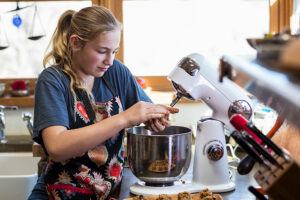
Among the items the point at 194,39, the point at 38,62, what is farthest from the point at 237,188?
the point at 38,62

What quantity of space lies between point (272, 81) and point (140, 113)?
1.02 metres

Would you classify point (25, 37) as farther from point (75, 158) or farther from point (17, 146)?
point (75, 158)

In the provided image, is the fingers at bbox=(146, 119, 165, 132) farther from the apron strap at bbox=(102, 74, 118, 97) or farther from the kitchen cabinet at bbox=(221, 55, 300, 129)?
the kitchen cabinet at bbox=(221, 55, 300, 129)

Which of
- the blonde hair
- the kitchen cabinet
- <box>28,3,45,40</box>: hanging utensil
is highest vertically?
the kitchen cabinet

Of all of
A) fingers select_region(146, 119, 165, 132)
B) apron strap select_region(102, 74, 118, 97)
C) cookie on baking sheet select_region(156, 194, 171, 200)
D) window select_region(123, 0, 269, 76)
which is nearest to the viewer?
cookie on baking sheet select_region(156, 194, 171, 200)

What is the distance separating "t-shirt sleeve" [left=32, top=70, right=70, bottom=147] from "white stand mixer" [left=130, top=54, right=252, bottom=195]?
370 mm

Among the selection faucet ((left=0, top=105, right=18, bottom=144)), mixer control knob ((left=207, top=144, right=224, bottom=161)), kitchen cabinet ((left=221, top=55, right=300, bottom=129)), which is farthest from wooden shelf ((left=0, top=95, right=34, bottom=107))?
kitchen cabinet ((left=221, top=55, right=300, bottom=129))

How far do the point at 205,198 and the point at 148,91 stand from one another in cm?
180

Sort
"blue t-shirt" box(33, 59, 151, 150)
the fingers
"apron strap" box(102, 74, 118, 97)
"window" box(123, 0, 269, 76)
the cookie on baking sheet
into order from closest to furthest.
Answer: the cookie on baking sheet, "blue t-shirt" box(33, 59, 151, 150), the fingers, "apron strap" box(102, 74, 118, 97), "window" box(123, 0, 269, 76)

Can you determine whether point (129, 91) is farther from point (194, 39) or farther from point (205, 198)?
point (194, 39)

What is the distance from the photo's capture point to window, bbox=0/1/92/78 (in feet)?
10.7

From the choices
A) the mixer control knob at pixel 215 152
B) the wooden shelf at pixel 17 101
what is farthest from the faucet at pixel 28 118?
the mixer control knob at pixel 215 152

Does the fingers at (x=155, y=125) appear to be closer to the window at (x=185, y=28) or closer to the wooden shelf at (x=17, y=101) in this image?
the window at (x=185, y=28)

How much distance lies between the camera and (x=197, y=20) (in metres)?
3.18
